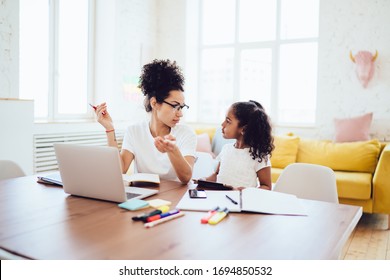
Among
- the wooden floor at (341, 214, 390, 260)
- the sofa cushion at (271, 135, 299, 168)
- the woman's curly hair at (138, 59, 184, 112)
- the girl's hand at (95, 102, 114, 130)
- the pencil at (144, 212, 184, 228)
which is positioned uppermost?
the woman's curly hair at (138, 59, 184, 112)

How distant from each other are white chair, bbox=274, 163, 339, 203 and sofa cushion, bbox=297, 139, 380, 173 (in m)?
2.18

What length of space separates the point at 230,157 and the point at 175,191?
0.59 metres

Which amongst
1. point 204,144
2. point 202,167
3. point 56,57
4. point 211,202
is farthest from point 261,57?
point 211,202

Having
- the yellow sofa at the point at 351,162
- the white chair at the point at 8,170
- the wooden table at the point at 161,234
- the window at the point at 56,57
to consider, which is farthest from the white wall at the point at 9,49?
the wooden table at the point at 161,234

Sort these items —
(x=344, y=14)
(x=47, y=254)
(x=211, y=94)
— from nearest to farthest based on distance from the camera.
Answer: (x=47, y=254), (x=344, y=14), (x=211, y=94)

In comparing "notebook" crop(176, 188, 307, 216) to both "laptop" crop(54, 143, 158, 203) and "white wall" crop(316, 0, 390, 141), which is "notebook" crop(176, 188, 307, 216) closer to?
"laptop" crop(54, 143, 158, 203)

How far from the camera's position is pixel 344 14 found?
4.34 meters

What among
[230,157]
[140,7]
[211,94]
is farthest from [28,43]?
[230,157]

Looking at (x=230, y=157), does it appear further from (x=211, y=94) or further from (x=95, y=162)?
(x=211, y=94)

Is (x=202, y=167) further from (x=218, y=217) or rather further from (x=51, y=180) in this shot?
(x=218, y=217)

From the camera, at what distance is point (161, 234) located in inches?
39.3

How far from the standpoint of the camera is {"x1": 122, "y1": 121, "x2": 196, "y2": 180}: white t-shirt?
1.97 meters

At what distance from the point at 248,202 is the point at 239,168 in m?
0.67

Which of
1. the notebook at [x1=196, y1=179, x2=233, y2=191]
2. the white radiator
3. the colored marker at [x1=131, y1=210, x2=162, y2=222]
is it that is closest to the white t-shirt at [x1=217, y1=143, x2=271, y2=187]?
the notebook at [x1=196, y1=179, x2=233, y2=191]
